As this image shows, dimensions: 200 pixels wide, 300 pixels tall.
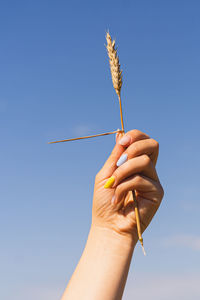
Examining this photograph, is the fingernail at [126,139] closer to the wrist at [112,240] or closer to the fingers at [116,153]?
the fingers at [116,153]

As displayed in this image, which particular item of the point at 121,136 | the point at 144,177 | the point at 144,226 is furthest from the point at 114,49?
the point at 144,226

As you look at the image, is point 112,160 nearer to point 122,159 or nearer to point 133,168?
point 122,159

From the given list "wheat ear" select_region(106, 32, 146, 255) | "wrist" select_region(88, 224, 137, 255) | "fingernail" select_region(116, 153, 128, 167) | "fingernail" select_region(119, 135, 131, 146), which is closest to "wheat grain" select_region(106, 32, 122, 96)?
"wheat ear" select_region(106, 32, 146, 255)

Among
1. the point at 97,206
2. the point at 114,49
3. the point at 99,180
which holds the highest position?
the point at 114,49

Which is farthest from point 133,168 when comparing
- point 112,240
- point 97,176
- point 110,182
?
point 112,240

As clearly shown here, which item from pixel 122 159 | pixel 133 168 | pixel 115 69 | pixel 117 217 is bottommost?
pixel 117 217

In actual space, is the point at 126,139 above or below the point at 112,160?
above

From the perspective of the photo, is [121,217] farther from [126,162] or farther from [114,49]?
[114,49]
